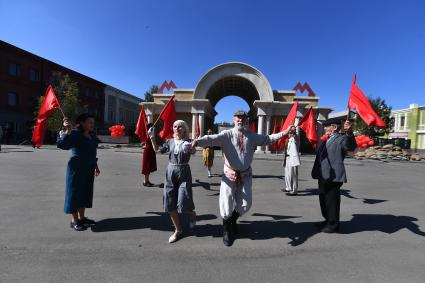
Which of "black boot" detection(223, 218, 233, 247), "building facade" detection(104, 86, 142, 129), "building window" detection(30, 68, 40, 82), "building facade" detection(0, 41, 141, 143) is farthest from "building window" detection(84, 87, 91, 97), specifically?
"black boot" detection(223, 218, 233, 247)

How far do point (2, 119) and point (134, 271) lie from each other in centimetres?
3903

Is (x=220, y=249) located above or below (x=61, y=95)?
below

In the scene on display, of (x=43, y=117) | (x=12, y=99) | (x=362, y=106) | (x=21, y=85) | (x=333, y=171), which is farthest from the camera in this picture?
(x=21, y=85)

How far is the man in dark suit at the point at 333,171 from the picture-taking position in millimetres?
4863

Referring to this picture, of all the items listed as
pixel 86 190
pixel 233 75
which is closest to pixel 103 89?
pixel 233 75

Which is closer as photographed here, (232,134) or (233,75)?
(232,134)

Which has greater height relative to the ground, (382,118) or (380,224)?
(382,118)

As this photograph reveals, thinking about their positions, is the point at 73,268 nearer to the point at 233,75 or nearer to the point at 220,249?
the point at 220,249

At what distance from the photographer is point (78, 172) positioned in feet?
15.3

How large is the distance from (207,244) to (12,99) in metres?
41.1

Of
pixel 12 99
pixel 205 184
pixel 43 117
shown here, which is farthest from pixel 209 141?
pixel 12 99

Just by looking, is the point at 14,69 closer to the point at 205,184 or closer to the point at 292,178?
the point at 205,184

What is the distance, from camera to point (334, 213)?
191 inches

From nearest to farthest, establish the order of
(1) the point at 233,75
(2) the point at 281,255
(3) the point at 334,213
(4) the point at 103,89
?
(2) the point at 281,255 < (3) the point at 334,213 < (1) the point at 233,75 < (4) the point at 103,89
